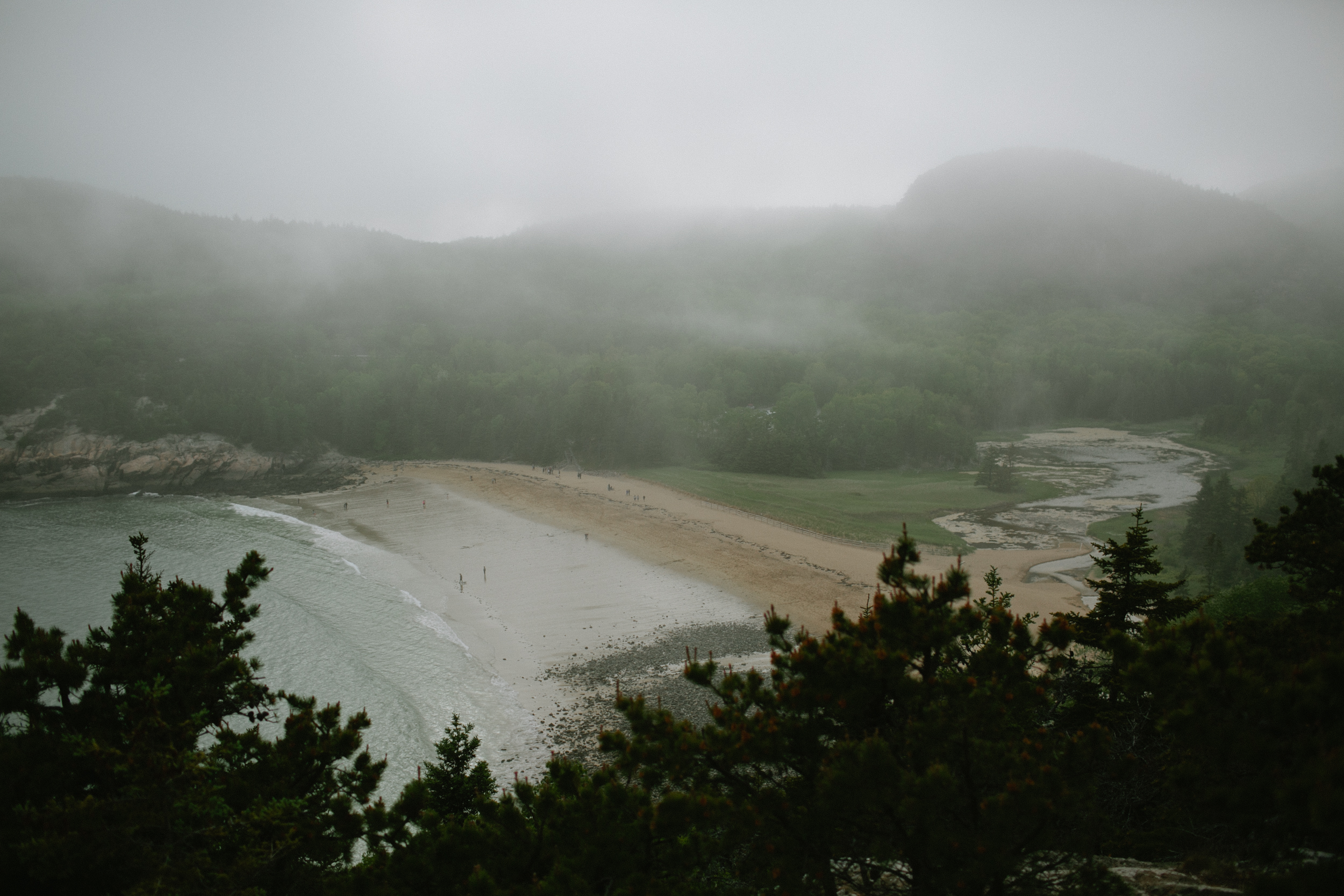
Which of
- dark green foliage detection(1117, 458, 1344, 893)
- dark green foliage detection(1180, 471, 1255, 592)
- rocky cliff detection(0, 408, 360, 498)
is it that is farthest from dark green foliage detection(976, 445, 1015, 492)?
rocky cliff detection(0, 408, 360, 498)

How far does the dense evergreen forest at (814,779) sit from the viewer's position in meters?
4.24

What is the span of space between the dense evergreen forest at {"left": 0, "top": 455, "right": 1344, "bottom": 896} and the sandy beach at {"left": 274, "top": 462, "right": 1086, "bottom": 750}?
37.4 feet

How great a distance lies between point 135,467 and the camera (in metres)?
62.1

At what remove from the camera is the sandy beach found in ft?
72.4

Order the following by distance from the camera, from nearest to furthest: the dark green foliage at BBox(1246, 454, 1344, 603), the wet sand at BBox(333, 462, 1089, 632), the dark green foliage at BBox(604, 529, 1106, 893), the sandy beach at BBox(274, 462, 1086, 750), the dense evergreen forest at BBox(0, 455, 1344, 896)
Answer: the dense evergreen forest at BBox(0, 455, 1344, 896)
the dark green foliage at BBox(604, 529, 1106, 893)
the dark green foliage at BBox(1246, 454, 1344, 603)
the sandy beach at BBox(274, 462, 1086, 750)
the wet sand at BBox(333, 462, 1089, 632)

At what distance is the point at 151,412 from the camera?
231 feet

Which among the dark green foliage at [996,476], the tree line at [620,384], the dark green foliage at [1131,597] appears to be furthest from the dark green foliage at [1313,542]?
the tree line at [620,384]

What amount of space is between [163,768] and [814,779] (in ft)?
17.6

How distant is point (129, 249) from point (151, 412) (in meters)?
107

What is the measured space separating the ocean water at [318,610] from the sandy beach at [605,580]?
1105 mm

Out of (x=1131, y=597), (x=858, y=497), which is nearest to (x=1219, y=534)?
(x=858, y=497)

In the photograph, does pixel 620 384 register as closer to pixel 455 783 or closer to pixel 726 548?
pixel 726 548

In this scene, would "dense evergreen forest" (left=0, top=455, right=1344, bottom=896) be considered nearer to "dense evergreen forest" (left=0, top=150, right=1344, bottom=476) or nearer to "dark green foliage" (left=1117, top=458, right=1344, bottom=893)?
"dark green foliage" (left=1117, top=458, right=1344, bottom=893)

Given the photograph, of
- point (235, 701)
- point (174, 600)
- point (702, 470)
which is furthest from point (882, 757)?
point (702, 470)
